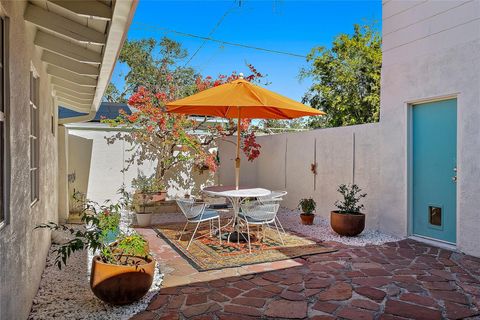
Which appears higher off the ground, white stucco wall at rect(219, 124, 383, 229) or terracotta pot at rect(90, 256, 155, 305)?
white stucco wall at rect(219, 124, 383, 229)

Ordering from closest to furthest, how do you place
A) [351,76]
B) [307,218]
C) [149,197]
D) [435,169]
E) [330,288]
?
[330,288] → [435,169] → [307,218] → [149,197] → [351,76]

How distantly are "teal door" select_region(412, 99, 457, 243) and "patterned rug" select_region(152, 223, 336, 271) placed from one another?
6.32 feet

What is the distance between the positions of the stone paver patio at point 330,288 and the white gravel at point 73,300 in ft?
0.50

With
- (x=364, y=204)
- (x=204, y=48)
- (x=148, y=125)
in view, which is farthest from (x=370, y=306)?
(x=204, y=48)

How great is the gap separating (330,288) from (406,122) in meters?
3.75

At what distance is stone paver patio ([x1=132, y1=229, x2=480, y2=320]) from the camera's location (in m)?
3.59

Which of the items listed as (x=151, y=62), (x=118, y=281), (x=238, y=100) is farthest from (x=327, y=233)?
(x=151, y=62)

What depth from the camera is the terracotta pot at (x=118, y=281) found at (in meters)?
3.46

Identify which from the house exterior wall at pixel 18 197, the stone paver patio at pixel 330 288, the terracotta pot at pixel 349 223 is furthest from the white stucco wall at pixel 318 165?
the house exterior wall at pixel 18 197

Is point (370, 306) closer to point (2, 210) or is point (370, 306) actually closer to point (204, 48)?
point (2, 210)

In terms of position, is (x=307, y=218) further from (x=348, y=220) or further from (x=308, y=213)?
(x=348, y=220)

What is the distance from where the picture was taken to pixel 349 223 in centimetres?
652

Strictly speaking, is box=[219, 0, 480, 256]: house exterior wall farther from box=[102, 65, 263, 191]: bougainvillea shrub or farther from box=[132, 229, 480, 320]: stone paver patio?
box=[102, 65, 263, 191]: bougainvillea shrub

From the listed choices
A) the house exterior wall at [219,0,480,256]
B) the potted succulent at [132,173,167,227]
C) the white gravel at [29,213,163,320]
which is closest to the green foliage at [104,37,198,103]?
the potted succulent at [132,173,167,227]
